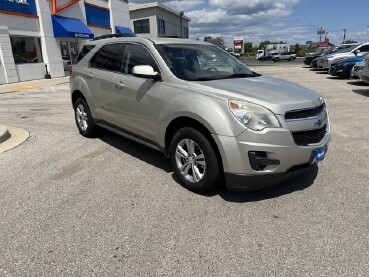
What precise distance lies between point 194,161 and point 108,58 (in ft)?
8.05

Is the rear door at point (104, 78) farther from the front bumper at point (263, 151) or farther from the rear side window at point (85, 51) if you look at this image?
the front bumper at point (263, 151)

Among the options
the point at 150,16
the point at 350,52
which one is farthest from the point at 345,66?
the point at 150,16

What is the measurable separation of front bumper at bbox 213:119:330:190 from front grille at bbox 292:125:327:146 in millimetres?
50

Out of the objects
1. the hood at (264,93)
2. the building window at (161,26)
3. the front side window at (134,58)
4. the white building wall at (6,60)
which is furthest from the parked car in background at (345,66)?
Answer: the building window at (161,26)

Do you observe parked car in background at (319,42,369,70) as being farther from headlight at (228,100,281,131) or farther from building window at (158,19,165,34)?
building window at (158,19,165,34)

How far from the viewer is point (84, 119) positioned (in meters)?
5.75

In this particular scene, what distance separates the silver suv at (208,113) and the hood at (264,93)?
11mm

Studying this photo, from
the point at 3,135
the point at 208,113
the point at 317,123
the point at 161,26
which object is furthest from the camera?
the point at 161,26

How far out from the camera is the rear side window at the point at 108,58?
470 centimetres

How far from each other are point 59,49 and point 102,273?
20.7m

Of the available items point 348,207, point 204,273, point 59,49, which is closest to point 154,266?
point 204,273

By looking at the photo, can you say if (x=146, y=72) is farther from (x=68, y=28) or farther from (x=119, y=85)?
(x=68, y=28)

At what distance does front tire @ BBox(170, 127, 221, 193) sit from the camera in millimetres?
3273

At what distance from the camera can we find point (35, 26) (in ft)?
59.9
